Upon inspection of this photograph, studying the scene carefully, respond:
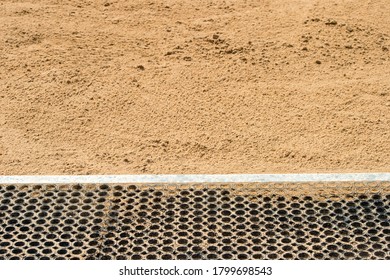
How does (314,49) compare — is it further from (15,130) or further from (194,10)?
(15,130)

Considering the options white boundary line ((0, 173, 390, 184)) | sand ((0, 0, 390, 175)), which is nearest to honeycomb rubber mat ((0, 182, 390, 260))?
white boundary line ((0, 173, 390, 184))

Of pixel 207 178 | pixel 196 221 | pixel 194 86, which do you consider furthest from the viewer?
pixel 194 86

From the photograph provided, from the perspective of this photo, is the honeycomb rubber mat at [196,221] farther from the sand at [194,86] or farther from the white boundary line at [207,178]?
the sand at [194,86]

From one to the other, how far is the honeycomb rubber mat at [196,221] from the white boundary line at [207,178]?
47mm

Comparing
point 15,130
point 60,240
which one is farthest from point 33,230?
point 15,130

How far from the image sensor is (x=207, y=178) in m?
4.79

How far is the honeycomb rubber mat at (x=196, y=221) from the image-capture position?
4.36 m

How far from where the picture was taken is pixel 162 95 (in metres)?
5.75

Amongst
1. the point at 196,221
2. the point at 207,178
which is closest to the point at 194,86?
the point at 207,178

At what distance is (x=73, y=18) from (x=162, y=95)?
1352 mm

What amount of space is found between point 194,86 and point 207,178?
119cm

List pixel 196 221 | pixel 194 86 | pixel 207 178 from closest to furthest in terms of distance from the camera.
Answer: pixel 196 221 → pixel 207 178 → pixel 194 86

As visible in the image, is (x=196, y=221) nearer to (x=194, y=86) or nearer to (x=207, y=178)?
(x=207, y=178)

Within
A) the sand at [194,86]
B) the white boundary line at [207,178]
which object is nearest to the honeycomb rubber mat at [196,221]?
the white boundary line at [207,178]
